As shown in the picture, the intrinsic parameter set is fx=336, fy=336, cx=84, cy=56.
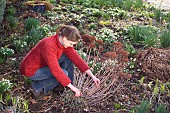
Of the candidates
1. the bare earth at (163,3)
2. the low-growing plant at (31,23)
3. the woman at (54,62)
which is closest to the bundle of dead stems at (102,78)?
the woman at (54,62)

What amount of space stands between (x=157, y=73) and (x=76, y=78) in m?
1.22

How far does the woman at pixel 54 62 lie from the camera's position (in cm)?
355

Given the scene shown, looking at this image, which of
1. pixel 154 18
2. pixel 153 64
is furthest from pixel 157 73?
pixel 154 18

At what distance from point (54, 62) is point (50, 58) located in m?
0.06

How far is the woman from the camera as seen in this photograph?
3551mm

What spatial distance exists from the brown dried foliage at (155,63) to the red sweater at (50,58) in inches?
50.2

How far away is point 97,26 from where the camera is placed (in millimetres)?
6348

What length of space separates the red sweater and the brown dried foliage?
50.2 inches

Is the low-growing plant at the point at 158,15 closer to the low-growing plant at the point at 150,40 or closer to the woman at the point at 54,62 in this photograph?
the low-growing plant at the point at 150,40

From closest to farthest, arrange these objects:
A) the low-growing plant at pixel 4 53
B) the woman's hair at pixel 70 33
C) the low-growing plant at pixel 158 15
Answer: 1. the woman's hair at pixel 70 33
2. the low-growing plant at pixel 4 53
3. the low-growing plant at pixel 158 15

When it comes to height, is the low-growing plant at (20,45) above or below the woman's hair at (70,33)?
below

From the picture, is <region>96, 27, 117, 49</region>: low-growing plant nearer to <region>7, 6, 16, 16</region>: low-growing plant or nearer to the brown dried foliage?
the brown dried foliage

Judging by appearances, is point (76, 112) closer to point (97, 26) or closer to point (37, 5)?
point (97, 26)

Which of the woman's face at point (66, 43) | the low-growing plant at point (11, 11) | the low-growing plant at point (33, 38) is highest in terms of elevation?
the woman's face at point (66, 43)
